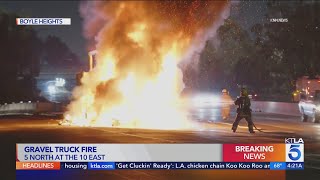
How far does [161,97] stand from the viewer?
2881 cm

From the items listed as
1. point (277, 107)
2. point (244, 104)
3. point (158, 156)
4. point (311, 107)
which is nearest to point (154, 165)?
point (158, 156)

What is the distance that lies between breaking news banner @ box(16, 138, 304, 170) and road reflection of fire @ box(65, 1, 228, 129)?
15526 mm

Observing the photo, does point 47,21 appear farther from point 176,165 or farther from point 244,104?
point 244,104

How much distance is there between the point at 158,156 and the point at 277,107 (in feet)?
127

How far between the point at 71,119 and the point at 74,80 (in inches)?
85.4

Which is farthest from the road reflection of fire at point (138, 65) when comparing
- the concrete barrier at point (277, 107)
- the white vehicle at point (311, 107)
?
the concrete barrier at point (277, 107)

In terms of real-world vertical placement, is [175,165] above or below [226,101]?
A: below

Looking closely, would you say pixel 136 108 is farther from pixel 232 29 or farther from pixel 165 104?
pixel 232 29

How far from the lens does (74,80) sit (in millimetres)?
30516

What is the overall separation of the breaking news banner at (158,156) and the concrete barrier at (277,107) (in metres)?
33.9

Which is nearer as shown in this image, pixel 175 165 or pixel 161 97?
pixel 175 165

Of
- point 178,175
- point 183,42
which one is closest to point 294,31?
point 183,42

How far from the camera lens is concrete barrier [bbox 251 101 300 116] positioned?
45.4 metres

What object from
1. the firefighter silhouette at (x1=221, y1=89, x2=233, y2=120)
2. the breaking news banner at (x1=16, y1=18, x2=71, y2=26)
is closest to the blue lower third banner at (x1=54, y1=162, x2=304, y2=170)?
the breaking news banner at (x1=16, y1=18, x2=71, y2=26)
